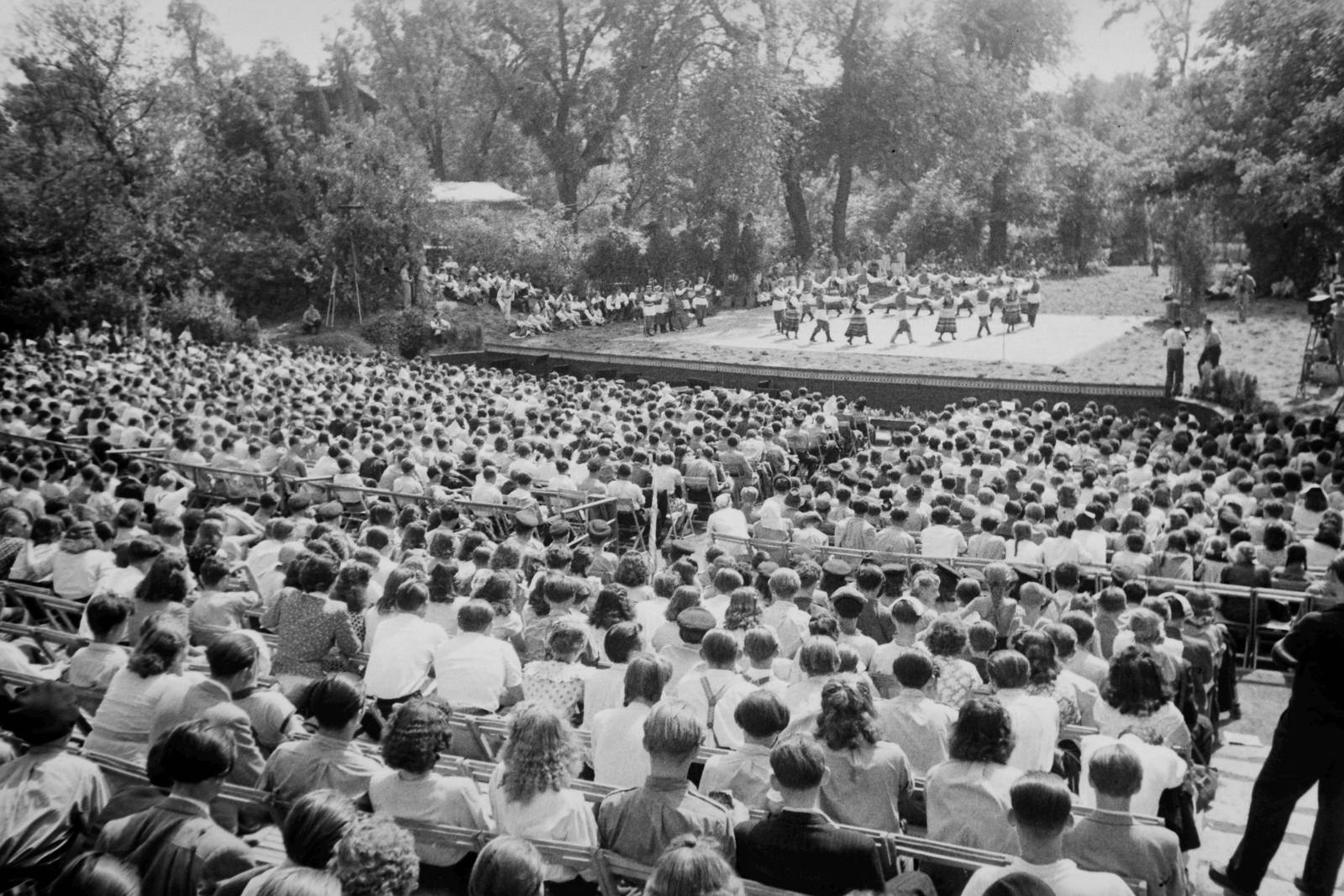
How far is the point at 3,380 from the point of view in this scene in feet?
59.1

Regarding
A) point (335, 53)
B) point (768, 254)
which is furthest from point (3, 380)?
point (335, 53)

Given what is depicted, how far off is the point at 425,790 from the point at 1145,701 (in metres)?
3.09

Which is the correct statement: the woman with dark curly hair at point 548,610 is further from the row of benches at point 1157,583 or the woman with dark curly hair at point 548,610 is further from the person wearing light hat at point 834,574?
→ the row of benches at point 1157,583

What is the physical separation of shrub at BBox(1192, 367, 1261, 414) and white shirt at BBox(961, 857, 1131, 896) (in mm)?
15966

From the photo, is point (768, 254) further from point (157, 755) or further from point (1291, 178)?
point (157, 755)

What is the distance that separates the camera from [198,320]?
90.0ft

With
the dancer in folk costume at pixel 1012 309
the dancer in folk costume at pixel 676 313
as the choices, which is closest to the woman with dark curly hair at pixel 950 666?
the dancer in folk costume at pixel 1012 309

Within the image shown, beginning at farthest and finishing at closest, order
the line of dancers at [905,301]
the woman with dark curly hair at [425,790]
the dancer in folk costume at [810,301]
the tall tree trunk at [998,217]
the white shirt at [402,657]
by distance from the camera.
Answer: the tall tree trunk at [998,217] → the dancer in folk costume at [810,301] → the line of dancers at [905,301] → the white shirt at [402,657] → the woman with dark curly hair at [425,790]

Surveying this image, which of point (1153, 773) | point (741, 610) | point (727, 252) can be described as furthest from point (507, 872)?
point (727, 252)

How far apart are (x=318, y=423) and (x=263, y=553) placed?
620 cm

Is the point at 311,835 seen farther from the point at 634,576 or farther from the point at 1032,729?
the point at 634,576

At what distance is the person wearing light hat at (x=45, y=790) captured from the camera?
3557mm

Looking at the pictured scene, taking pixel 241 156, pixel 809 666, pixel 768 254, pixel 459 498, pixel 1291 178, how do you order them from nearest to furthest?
pixel 809 666, pixel 459 498, pixel 1291 178, pixel 241 156, pixel 768 254

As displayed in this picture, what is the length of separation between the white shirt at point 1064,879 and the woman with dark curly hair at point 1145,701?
1.56 meters
